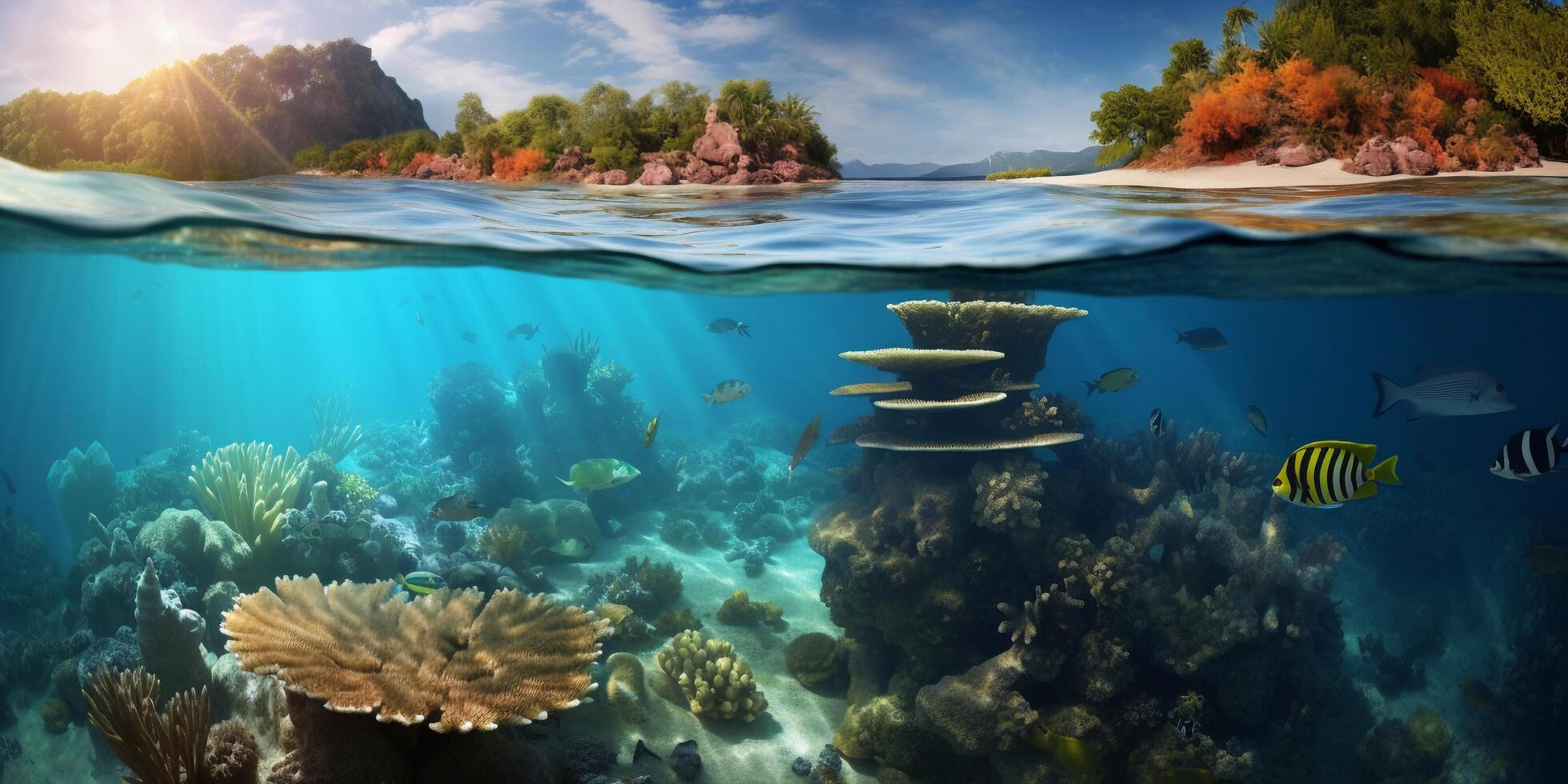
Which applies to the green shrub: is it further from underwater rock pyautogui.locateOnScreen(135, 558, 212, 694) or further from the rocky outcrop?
underwater rock pyautogui.locateOnScreen(135, 558, 212, 694)

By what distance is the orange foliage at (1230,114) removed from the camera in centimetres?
1005

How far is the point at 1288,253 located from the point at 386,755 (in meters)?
9.73

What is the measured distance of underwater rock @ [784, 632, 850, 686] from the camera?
28.8ft

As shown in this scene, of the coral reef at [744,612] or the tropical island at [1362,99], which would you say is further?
the coral reef at [744,612]

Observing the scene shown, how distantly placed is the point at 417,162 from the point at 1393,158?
16.5 meters

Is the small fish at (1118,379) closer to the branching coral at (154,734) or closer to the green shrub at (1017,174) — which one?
the green shrub at (1017,174)

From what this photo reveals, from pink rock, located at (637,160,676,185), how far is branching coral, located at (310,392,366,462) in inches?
483

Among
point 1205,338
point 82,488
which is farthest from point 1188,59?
point 82,488

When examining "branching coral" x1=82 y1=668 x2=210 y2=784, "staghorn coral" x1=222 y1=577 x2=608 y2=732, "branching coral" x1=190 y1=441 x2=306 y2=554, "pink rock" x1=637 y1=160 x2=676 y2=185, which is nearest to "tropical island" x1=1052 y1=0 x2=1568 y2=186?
"pink rock" x1=637 y1=160 x2=676 y2=185

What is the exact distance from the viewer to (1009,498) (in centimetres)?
759

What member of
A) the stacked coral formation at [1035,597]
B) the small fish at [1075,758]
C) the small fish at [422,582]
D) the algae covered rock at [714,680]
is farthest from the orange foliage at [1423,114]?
the small fish at [422,582]

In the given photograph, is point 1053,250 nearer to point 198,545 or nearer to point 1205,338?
point 1205,338

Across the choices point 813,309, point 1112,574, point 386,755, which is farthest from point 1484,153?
point 813,309

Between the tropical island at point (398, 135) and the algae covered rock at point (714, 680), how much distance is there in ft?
25.4
